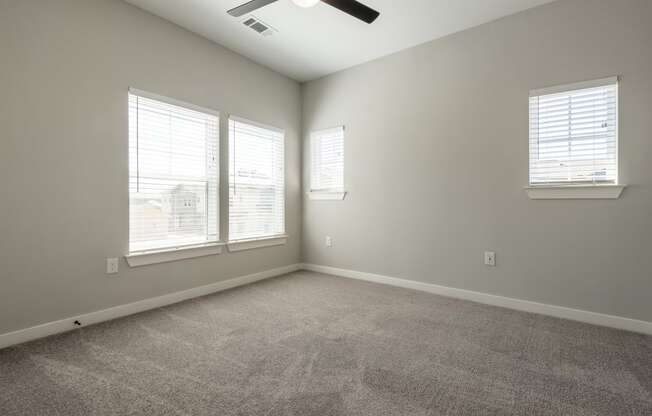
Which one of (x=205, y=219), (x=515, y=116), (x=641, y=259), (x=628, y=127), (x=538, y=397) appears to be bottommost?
(x=538, y=397)

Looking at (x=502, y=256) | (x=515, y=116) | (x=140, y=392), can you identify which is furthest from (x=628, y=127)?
(x=140, y=392)

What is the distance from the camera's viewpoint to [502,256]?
304 cm

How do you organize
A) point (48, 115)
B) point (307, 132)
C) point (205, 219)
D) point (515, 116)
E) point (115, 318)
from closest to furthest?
point (48, 115) → point (115, 318) → point (515, 116) → point (205, 219) → point (307, 132)

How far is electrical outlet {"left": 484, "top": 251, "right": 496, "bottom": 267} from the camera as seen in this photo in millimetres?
3088

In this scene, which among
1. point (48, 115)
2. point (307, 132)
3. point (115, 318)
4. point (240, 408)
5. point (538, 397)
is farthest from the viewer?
point (307, 132)

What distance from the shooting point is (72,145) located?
8.11 feet

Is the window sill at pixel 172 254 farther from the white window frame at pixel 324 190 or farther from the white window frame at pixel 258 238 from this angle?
the white window frame at pixel 324 190

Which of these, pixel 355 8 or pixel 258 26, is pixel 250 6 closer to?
pixel 355 8

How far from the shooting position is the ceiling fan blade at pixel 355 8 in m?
2.14

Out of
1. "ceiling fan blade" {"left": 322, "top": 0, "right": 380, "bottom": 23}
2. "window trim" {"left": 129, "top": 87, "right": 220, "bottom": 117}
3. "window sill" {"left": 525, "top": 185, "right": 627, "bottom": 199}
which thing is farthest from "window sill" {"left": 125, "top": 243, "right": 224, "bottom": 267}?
"window sill" {"left": 525, "top": 185, "right": 627, "bottom": 199}

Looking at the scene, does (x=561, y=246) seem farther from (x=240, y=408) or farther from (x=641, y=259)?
(x=240, y=408)

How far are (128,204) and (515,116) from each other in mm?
3581

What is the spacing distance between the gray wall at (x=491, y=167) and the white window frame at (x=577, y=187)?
2.3 inches

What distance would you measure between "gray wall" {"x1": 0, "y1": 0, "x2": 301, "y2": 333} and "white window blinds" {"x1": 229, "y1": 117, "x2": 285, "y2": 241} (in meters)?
0.72
